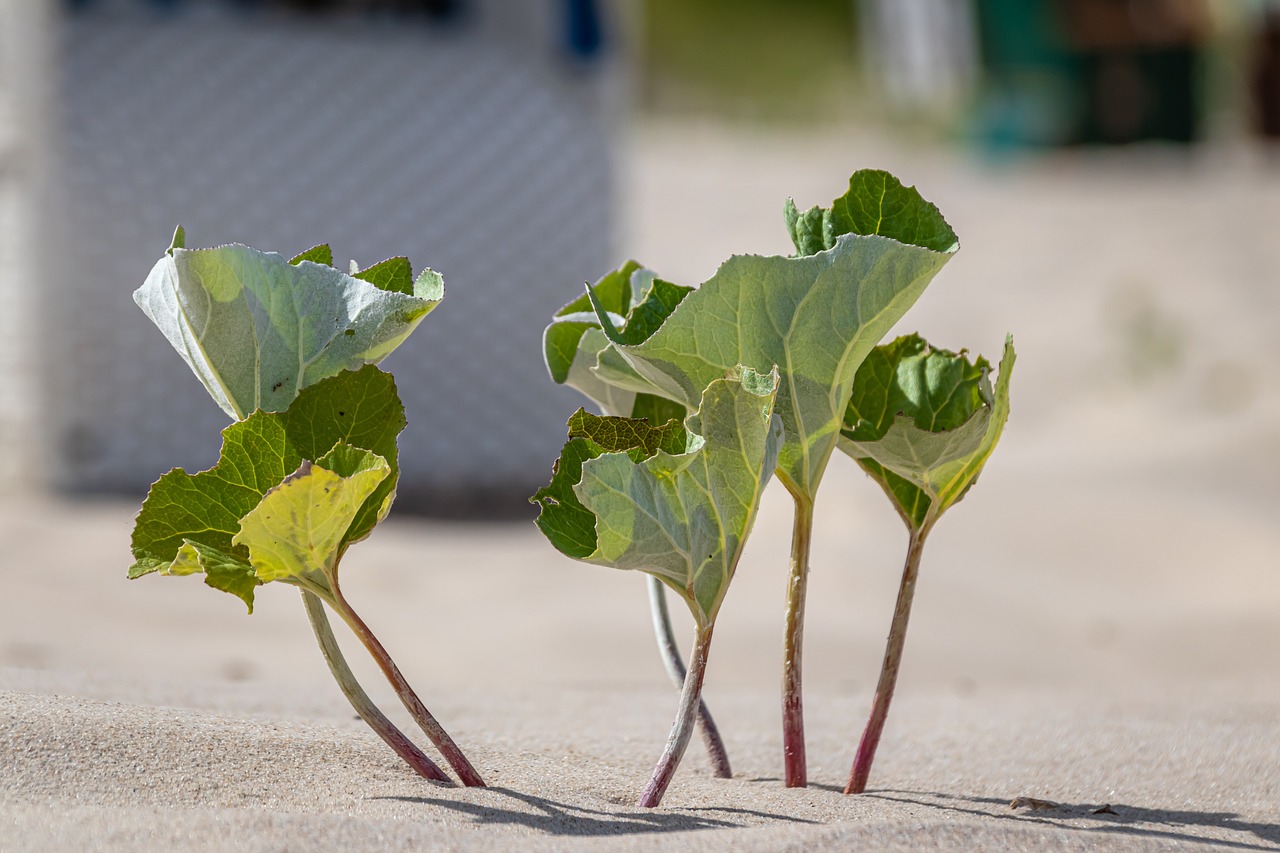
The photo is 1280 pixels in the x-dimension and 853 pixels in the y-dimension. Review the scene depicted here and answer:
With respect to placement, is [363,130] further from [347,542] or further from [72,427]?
[347,542]

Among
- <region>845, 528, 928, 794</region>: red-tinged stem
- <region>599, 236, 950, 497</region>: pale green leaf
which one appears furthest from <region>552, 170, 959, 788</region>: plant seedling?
<region>845, 528, 928, 794</region>: red-tinged stem

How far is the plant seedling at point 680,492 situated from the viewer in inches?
34.4

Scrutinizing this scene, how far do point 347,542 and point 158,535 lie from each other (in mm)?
137

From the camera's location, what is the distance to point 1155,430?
184 inches

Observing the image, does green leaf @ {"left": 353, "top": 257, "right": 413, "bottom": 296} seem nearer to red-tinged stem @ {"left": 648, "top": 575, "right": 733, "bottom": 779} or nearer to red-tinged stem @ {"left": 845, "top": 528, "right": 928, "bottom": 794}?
red-tinged stem @ {"left": 648, "top": 575, "right": 733, "bottom": 779}

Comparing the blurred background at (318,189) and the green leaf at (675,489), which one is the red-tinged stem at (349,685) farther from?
the blurred background at (318,189)

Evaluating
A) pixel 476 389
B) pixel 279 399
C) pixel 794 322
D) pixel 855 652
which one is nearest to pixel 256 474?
pixel 279 399

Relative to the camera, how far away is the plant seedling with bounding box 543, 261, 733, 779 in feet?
3.44

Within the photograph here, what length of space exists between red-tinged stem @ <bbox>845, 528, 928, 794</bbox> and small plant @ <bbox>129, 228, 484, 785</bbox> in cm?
38

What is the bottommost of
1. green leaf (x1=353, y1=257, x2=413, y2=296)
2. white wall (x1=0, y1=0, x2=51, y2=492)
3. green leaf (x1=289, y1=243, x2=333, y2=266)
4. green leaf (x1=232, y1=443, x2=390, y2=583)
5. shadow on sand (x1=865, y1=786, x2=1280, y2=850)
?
shadow on sand (x1=865, y1=786, x2=1280, y2=850)

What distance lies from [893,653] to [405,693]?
0.39 metres

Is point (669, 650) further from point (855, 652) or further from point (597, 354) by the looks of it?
point (855, 652)

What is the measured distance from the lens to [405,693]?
0.98 metres

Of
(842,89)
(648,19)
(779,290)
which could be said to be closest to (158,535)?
(779,290)
